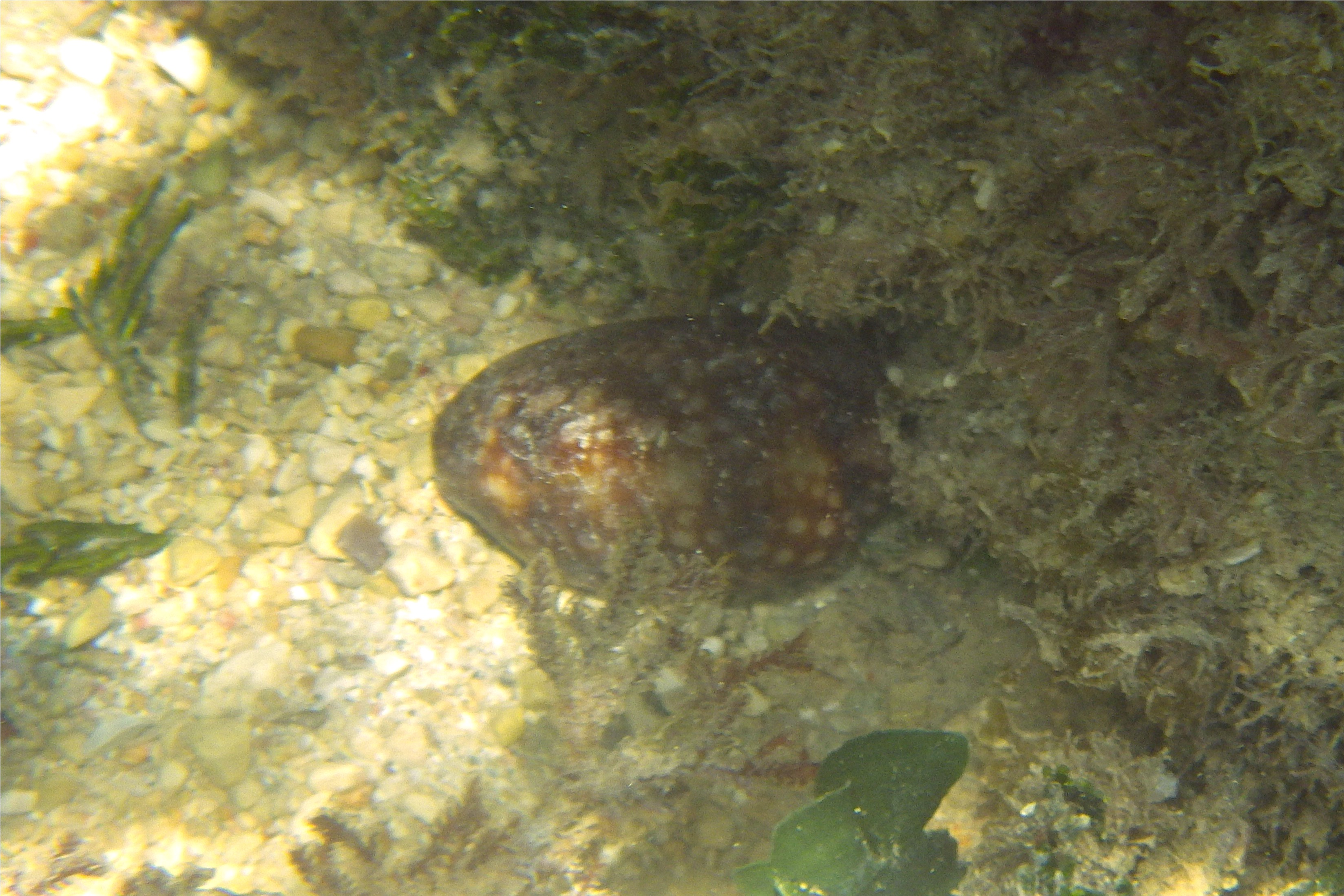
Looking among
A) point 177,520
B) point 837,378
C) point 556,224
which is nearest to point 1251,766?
point 837,378

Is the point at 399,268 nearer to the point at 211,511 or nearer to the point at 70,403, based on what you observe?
the point at 211,511

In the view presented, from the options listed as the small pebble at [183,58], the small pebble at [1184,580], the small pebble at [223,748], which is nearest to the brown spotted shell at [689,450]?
the small pebble at [1184,580]

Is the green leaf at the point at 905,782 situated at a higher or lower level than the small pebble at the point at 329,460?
lower

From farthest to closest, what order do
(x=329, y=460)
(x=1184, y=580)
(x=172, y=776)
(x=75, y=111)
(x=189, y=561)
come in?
(x=75, y=111)
(x=329, y=460)
(x=189, y=561)
(x=172, y=776)
(x=1184, y=580)

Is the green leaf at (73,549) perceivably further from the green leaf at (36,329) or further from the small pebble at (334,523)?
the green leaf at (36,329)

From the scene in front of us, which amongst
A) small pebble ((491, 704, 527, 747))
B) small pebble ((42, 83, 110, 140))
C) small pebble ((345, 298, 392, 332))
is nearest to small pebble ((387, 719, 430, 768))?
small pebble ((491, 704, 527, 747))

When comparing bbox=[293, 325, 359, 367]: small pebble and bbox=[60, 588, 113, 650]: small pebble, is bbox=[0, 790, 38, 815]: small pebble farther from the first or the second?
bbox=[293, 325, 359, 367]: small pebble

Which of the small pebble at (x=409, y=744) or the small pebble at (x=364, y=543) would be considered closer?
the small pebble at (x=409, y=744)

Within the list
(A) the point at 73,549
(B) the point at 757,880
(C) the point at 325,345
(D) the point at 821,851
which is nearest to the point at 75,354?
(A) the point at 73,549
